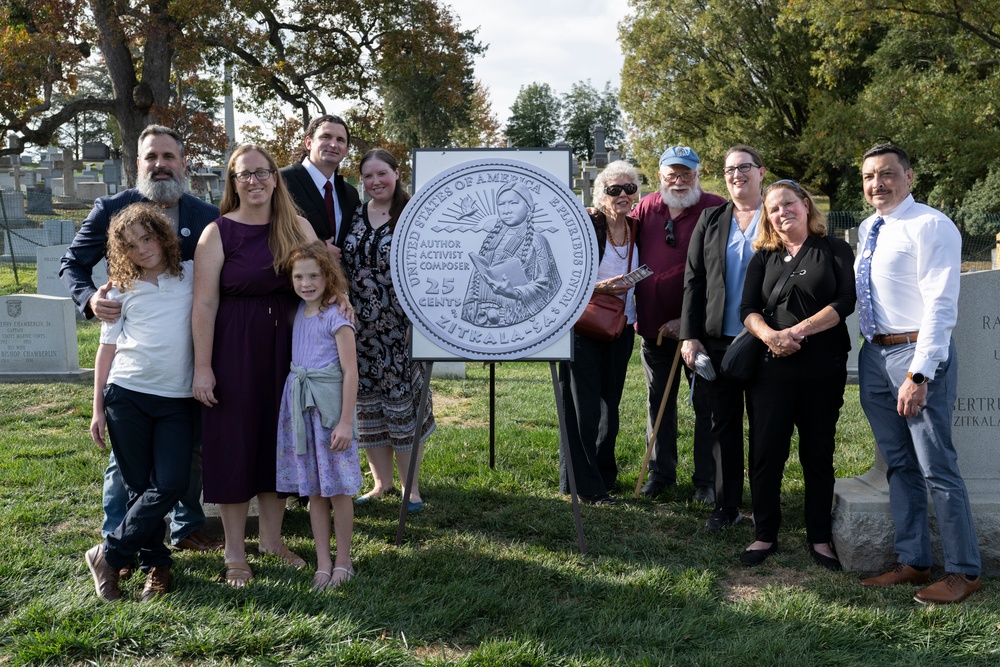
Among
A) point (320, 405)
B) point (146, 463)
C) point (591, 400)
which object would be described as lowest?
point (146, 463)

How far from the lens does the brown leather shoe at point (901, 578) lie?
3.79m

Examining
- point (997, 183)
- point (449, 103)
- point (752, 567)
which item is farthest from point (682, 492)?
point (997, 183)

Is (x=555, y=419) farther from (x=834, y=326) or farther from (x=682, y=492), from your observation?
(x=834, y=326)

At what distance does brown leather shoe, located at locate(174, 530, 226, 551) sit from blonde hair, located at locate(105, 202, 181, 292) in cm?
139

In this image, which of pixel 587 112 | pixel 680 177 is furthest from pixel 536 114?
pixel 680 177

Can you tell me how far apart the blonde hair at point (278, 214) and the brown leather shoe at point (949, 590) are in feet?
10.3

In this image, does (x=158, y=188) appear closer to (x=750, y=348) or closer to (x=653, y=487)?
(x=750, y=348)

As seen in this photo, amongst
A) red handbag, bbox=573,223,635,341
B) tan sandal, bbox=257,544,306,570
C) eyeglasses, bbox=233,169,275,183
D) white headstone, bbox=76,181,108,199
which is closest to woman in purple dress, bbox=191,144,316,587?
eyeglasses, bbox=233,169,275,183

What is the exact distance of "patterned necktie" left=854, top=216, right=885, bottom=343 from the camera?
3822 millimetres

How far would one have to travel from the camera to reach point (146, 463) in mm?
3668

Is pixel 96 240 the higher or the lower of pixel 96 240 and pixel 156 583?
the higher

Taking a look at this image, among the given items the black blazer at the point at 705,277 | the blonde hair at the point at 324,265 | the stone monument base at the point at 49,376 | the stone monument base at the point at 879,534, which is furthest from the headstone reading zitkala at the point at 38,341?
the stone monument base at the point at 879,534

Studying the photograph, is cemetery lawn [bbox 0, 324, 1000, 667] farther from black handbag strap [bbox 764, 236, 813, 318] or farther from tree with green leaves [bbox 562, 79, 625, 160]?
tree with green leaves [bbox 562, 79, 625, 160]

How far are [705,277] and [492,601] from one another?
2.06m
